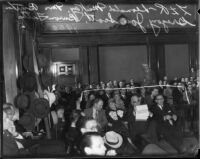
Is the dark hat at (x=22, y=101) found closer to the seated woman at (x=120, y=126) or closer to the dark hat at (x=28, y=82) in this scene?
the dark hat at (x=28, y=82)

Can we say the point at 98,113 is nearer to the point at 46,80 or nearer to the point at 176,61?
the point at 46,80

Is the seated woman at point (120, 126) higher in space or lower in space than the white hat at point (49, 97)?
lower

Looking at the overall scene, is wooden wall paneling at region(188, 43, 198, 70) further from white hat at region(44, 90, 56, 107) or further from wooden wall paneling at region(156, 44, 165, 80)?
white hat at region(44, 90, 56, 107)

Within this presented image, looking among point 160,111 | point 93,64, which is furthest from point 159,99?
point 93,64

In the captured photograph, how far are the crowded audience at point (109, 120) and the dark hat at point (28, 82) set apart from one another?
277 mm

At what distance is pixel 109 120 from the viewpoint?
466 centimetres

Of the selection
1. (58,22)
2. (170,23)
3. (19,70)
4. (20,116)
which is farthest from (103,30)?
(20,116)

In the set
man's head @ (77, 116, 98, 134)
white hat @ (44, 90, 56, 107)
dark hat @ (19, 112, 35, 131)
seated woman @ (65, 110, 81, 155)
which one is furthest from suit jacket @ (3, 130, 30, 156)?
man's head @ (77, 116, 98, 134)

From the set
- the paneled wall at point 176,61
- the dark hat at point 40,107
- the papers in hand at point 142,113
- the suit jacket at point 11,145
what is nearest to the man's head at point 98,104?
the papers in hand at point 142,113

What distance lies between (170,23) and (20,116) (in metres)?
2.37

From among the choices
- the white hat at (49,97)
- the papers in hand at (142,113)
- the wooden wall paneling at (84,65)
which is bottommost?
the papers in hand at (142,113)

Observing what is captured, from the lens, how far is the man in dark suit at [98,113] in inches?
183

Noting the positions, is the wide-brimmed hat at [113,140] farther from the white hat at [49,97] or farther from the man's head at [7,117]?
the man's head at [7,117]

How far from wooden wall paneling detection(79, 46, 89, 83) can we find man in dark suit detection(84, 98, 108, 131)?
1.07ft
